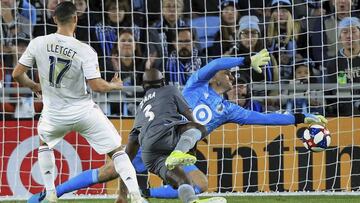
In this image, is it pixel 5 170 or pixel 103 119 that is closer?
pixel 103 119

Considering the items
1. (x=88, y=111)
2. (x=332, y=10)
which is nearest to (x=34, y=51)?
(x=88, y=111)

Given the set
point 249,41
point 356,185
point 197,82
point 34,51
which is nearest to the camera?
point 34,51

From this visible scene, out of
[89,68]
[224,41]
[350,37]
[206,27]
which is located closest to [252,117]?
[89,68]

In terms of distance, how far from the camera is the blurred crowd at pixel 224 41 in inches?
518

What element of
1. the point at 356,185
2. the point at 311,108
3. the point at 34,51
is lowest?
the point at 356,185

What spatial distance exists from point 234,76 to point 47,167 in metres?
4.64

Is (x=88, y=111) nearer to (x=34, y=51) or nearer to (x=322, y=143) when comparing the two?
(x=34, y=51)

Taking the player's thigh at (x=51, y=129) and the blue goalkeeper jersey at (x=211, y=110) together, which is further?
the blue goalkeeper jersey at (x=211, y=110)

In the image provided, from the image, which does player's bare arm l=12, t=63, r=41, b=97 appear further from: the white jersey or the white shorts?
the white shorts

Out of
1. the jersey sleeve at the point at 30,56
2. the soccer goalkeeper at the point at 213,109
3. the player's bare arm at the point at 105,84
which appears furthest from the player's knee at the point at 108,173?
the jersey sleeve at the point at 30,56

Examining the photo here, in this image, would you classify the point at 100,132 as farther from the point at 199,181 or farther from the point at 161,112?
the point at 199,181

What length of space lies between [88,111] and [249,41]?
16.4 ft

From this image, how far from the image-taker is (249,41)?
13.6m

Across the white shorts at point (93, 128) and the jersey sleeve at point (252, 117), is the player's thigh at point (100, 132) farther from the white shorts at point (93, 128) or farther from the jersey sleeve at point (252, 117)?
the jersey sleeve at point (252, 117)
